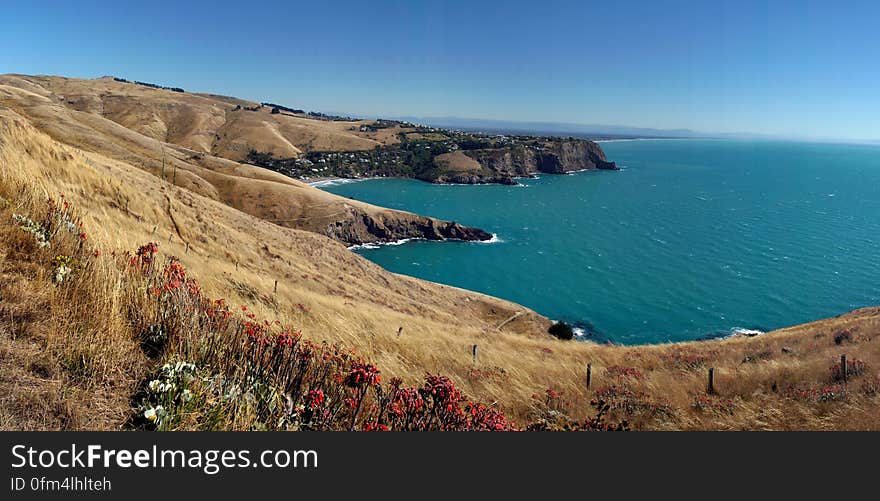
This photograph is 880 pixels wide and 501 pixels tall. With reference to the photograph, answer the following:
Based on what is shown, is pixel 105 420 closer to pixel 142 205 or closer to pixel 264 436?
pixel 264 436

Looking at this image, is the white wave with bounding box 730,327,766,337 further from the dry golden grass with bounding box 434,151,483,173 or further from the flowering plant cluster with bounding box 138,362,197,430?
the dry golden grass with bounding box 434,151,483,173

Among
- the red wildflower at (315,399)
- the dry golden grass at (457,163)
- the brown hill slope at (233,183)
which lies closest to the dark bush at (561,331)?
the red wildflower at (315,399)

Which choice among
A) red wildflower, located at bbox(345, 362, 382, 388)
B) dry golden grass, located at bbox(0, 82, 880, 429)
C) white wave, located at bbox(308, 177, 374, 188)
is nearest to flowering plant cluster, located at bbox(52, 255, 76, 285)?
dry golden grass, located at bbox(0, 82, 880, 429)

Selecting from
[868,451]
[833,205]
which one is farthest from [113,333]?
[833,205]

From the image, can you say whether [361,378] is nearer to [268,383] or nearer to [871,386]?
[268,383]

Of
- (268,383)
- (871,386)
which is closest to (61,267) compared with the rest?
(268,383)

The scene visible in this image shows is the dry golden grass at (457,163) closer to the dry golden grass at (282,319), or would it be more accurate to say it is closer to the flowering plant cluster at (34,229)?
the dry golden grass at (282,319)
